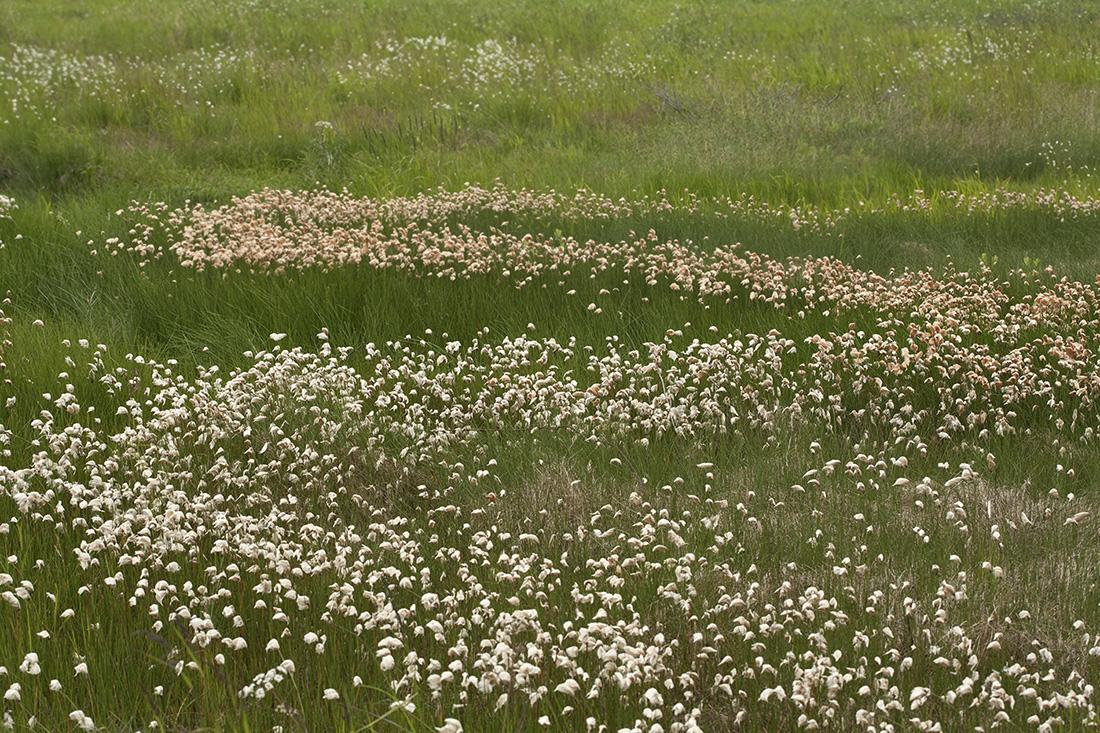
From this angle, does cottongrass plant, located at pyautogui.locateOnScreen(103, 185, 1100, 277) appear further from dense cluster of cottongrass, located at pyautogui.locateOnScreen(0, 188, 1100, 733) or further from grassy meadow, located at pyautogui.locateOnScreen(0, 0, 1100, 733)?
dense cluster of cottongrass, located at pyautogui.locateOnScreen(0, 188, 1100, 733)

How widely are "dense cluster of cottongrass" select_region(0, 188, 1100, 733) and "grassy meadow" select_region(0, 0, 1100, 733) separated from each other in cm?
3

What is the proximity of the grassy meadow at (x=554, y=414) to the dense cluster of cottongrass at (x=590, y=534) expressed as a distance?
28 millimetres

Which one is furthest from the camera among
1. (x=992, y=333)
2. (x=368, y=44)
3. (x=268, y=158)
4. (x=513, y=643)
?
(x=368, y=44)

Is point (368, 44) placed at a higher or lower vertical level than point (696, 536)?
higher

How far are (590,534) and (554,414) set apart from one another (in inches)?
49.7

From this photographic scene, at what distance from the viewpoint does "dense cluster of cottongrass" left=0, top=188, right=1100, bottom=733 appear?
2887mm

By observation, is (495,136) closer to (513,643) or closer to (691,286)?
(691,286)

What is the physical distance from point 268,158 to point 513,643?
1047 cm

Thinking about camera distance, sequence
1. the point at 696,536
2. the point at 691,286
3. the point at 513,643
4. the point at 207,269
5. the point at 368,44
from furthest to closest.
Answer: the point at 368,44 < the point at 207,269 < the point at 691,286 < the point at 696,536 < the point at 513,643

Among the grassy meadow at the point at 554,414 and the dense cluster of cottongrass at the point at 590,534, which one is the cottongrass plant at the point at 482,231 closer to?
the grassy meadow at the point at 554,414

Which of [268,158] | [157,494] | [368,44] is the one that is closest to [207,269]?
[157,494]

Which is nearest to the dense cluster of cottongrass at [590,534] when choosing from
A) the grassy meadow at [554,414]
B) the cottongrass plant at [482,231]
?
the grassy meadow at [554,414]

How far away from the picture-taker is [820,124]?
503 inches

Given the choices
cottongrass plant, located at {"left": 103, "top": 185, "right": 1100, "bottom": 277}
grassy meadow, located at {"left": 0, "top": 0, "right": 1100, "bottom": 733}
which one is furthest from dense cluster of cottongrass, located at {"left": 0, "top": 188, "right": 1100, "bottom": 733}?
cottongrass plant, located at {"left": 103, "top": 185, "right": 1100, "bottom": 277}
